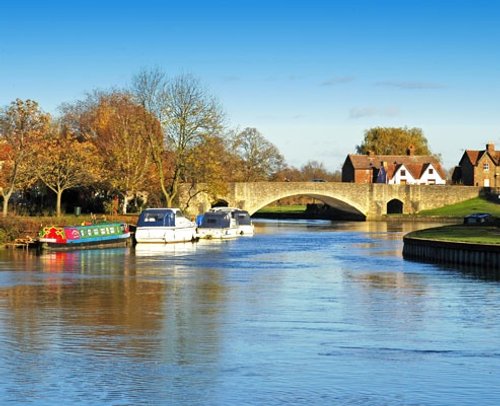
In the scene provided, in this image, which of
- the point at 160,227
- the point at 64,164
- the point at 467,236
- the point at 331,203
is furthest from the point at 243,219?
the point at 331,203

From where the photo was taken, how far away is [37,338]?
81.9ft

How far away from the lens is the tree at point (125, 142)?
84.5 meters

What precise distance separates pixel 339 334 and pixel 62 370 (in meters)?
8.22

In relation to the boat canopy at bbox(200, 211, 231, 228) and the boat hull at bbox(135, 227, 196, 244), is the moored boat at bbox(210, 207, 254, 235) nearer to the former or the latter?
the boat canopy at bbox(200, 211, 231, 228)

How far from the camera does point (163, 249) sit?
62.2 m

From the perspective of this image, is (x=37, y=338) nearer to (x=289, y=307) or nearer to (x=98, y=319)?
(x=98, y=319)

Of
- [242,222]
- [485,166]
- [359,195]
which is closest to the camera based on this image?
[242,222]

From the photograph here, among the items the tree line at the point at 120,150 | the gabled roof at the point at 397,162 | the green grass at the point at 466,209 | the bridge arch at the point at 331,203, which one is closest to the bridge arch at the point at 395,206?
the green grass at the point at 466,209

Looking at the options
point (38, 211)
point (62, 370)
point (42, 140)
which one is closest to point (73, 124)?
point (38, 211)

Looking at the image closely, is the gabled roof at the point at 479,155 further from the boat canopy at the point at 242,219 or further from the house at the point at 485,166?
the boat canopy at the point at 242,219

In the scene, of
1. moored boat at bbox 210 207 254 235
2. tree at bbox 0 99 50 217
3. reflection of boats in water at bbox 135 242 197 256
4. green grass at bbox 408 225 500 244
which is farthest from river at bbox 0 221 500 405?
moored boat at bbox 210 207 254 235

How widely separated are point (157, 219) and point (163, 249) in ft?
19.3

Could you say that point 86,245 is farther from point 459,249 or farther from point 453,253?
point 459,249

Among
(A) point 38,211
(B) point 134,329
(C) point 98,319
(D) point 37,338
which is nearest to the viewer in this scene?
(D) point 37,338
